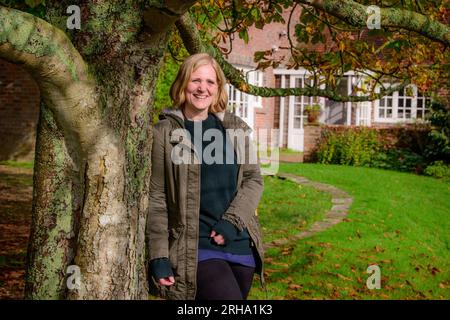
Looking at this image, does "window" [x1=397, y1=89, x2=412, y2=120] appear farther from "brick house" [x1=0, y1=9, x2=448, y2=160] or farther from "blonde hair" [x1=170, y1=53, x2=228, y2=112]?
"blonde hair" [x1=170, y1=53, x2=228, y2=112]

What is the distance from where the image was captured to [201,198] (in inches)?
120

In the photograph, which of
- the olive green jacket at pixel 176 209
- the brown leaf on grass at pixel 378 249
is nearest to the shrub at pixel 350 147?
the brown leaf on grass at pixel 378 249

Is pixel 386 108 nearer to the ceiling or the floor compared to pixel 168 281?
nearer to the ceiling

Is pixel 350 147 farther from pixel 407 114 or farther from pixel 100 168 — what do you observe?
pixel 100 168

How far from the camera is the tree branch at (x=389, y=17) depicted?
3383 millimetres

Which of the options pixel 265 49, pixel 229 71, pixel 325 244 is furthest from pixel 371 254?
pixel 265 49

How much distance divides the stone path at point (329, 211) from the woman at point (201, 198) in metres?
4.56

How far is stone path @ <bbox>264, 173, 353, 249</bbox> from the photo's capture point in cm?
810

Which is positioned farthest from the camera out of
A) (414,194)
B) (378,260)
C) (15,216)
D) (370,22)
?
(414,194)

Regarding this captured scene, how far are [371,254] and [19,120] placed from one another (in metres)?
11.6
